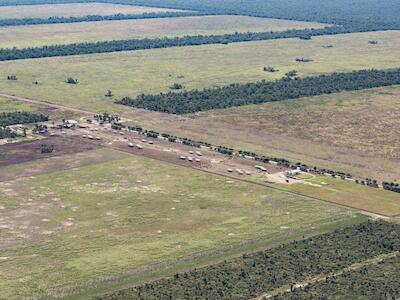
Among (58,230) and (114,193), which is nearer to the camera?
(58,230)

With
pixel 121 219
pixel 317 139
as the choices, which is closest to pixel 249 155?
pixel 317 139

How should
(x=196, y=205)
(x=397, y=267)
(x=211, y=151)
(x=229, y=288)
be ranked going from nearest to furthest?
(x=229, y=288) → (x=397, y=267) → (x=196, y=205) → (x=211, y=151)

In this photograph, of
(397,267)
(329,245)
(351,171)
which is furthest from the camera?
(351,171)

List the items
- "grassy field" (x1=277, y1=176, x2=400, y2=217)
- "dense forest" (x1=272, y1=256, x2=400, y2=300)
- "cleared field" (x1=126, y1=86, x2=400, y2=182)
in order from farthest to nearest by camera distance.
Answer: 1. "cleared field" (x1=126, y1=86, x2=400, y2=182)
2. "grassy field" (x1=277, y1=176, x2=400, y2=217)
3. "dense forest" (x1=272, y1=256, x2=400, y2=300)

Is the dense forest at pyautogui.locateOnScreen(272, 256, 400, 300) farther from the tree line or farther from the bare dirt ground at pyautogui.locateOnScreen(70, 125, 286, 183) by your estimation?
the bare dirt ground at pyautogui.locateOnScreen(70, 125, 286, 183)

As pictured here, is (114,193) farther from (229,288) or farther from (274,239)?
(229,288)

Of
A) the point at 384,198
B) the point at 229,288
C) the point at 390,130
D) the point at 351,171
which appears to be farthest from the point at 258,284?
the point at 390,130

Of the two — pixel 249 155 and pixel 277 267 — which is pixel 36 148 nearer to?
pixel 249 155

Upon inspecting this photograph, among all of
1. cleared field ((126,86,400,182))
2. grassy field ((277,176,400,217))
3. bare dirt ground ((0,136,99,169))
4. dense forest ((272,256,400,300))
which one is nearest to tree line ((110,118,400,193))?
grassy field ((277,176,400,217))
